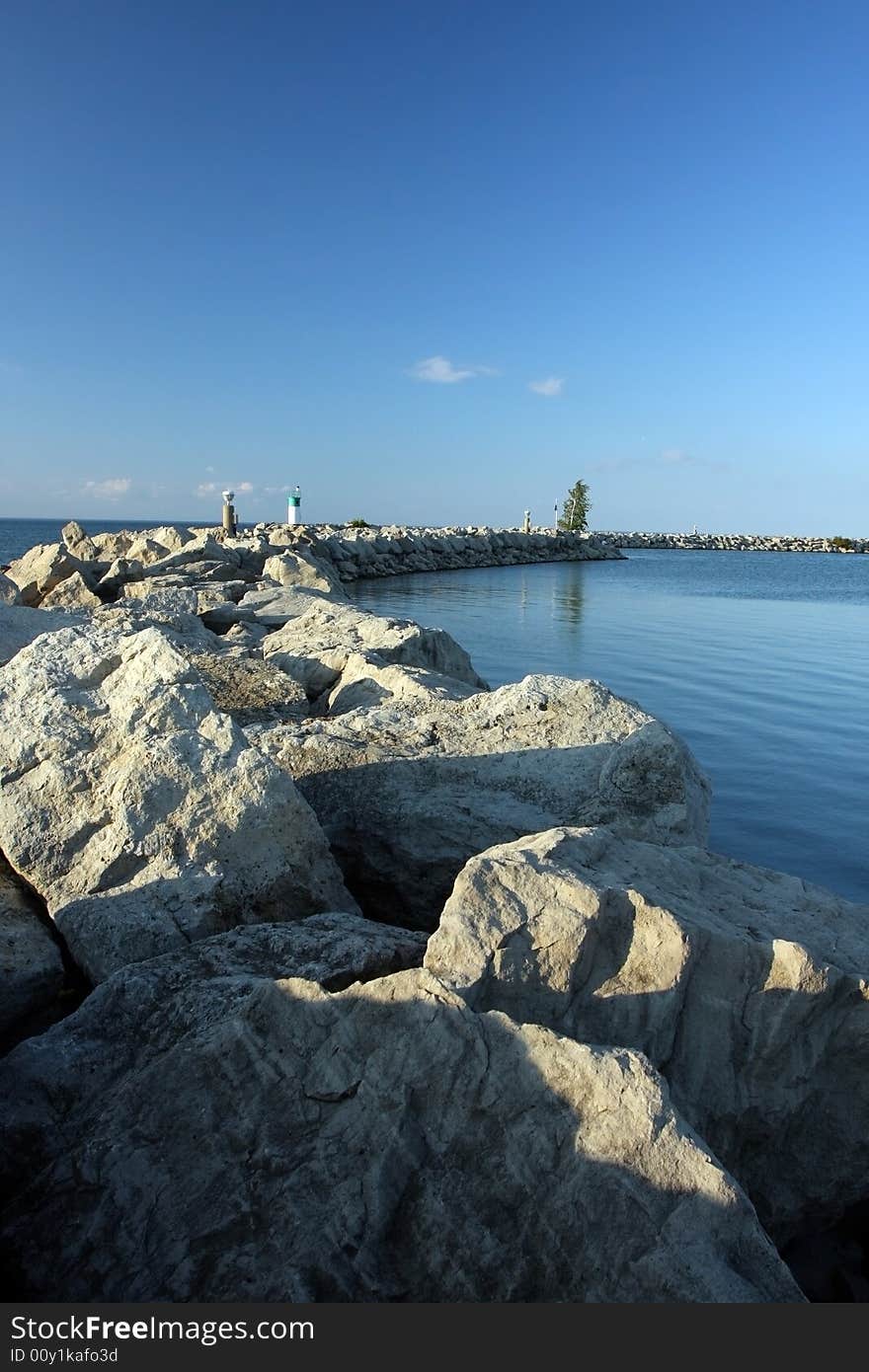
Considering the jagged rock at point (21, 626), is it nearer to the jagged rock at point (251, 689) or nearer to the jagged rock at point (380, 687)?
the jagged rock at point (251, 689)

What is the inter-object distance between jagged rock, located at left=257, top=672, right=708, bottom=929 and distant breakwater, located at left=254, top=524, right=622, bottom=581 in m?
25.3

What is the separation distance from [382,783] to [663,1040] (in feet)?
7.36

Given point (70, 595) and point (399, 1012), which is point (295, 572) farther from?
point (399, 1012)

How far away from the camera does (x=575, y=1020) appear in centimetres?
Result: 315

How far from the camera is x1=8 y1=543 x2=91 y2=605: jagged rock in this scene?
16625mm

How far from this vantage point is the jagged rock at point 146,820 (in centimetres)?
376

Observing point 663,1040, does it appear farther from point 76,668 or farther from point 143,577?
point 143,577

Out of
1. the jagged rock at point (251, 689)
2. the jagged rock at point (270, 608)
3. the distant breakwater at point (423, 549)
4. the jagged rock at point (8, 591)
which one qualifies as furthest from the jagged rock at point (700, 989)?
the distant breakwater at point (423, 549)

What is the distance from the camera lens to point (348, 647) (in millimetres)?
7992

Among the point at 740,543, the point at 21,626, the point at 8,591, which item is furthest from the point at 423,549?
the point at 740,543

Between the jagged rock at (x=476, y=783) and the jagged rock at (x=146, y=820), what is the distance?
24.5 inches

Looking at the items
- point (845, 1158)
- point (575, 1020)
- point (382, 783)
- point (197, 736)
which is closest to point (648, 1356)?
point (575, 1020)

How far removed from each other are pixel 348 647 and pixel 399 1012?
215 inches

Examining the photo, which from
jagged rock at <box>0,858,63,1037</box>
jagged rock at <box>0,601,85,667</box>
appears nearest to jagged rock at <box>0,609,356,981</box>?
jagged rock at <box>0,858,63,1037</box>
